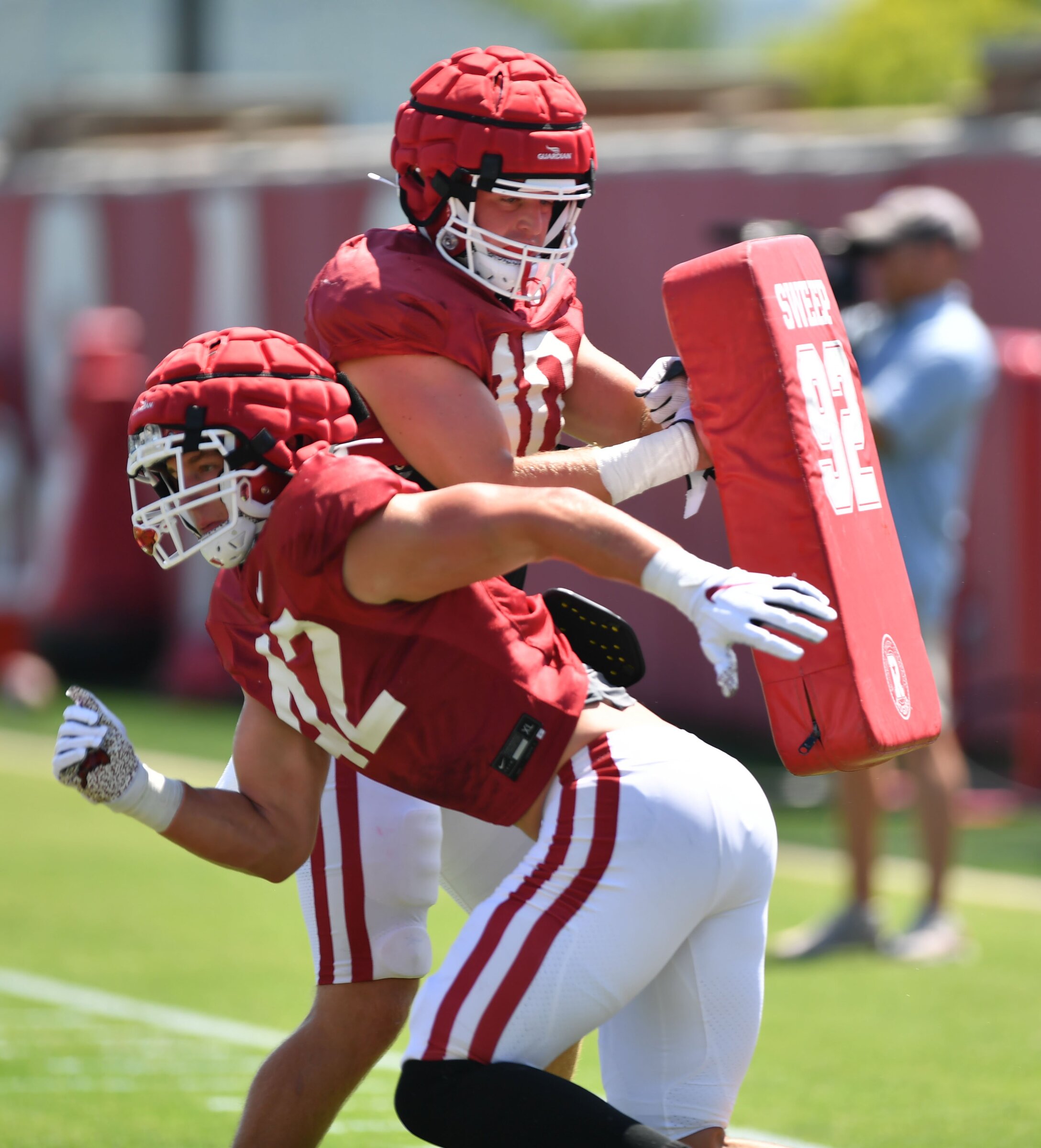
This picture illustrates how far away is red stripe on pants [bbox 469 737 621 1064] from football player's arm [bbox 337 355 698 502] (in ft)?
1.78

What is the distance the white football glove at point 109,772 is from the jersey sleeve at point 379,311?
714 mm

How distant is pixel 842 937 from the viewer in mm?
6105

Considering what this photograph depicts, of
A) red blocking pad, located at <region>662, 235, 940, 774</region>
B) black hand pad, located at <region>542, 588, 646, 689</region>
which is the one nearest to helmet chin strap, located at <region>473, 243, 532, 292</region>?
red blocking pad, located at <region>662, 235, 940, 774</region>

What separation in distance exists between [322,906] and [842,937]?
9.73ft

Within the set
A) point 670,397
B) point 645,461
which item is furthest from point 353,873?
point 670,397

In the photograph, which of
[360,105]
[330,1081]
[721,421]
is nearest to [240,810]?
[330,1081]

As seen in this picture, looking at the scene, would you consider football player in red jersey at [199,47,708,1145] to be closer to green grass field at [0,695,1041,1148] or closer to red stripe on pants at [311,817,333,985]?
red stripe on pants at [311,817,333,985]

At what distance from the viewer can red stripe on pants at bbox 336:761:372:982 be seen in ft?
11.4

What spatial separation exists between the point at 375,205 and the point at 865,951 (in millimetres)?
6613

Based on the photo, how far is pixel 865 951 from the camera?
6117mm

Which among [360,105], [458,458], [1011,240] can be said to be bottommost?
[360,105]

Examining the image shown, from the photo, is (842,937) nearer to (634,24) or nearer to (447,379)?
(447,379)

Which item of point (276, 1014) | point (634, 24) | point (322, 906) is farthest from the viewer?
point (634, 24)

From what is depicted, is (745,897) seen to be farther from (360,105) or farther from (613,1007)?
(360,105)
